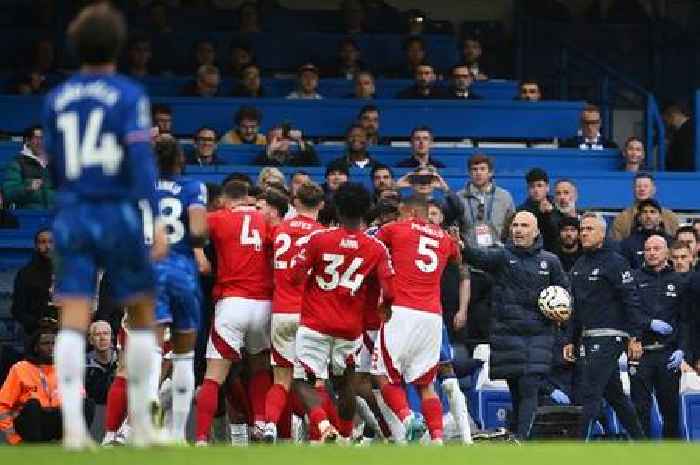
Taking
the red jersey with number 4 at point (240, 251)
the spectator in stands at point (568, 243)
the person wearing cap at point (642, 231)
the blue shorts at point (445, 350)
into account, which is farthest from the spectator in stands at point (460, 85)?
the red jersey with number 4 at point (240, 251)

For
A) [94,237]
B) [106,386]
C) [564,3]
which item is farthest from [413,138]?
[94,237]

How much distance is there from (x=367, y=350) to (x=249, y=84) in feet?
21.5

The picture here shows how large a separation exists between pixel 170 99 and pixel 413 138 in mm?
2997

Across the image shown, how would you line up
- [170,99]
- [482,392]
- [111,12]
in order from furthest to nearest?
[170,99] → [482,392] → [111,12]

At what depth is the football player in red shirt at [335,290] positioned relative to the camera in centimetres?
1441

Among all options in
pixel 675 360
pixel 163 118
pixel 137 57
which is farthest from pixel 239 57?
pixel 675 360

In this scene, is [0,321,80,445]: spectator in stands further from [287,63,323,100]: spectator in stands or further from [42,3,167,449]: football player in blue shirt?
[42,3,167,449]: football player in blue shirt

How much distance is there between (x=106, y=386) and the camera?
53.8 ft

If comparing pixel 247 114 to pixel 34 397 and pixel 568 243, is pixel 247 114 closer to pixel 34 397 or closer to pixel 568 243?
pixel 568 243

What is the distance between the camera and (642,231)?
59.4 feet

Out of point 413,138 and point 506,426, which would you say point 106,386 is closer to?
point 506,426

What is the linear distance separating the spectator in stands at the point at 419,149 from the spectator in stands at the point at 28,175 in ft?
11.2

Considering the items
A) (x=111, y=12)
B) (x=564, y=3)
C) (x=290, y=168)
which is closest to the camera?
(x=111, y=12)

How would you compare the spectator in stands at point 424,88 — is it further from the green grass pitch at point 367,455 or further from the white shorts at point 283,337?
the green grass pitch at point 367,455
